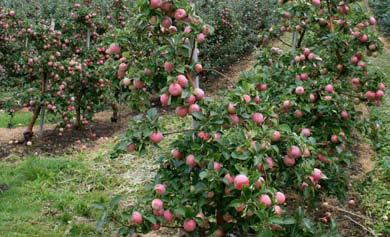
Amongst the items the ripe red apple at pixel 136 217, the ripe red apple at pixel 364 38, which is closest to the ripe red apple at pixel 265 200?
the ripe red apple at pixel 136 217

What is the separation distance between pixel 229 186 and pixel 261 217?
22cm

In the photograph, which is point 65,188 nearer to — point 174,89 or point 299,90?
point 299,90

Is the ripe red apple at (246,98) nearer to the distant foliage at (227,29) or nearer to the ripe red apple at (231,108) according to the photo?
the ripe red apple at (231,108)

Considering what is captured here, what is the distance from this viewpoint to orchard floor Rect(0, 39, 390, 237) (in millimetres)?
3871

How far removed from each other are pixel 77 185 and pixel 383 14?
1078cm

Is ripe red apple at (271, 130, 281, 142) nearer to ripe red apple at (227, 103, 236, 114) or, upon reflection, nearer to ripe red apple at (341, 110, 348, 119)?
ripe red apple at (227, 103, 236, 114)

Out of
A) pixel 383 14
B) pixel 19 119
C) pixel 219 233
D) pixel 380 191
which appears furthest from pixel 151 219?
pixel 383 14

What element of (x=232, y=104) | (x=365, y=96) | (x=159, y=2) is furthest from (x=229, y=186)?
(x=365, y=96)

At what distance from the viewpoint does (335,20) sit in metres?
3.84

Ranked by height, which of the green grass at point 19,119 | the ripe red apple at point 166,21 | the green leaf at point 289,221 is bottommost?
the green grass at point 19,119

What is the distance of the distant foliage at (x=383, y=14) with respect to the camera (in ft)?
40.2

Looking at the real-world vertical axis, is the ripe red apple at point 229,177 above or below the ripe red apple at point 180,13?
below

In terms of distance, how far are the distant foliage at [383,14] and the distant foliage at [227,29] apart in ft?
12.0

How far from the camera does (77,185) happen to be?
185 inches
